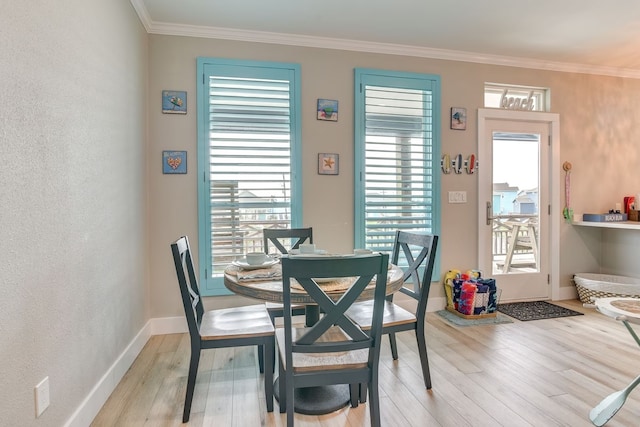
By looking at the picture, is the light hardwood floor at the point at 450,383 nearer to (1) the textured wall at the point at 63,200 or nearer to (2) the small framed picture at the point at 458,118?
(1) the textured wall at the point at 63,200

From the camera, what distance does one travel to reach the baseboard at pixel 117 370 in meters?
1.74

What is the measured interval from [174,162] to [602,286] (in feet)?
14.4

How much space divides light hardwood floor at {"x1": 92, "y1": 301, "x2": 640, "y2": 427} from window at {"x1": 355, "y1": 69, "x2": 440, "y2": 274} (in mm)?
1072

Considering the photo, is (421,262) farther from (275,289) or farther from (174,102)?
(174,102)

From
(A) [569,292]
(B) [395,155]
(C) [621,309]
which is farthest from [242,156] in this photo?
(A) [569,292]

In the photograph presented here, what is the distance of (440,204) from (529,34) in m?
1.76

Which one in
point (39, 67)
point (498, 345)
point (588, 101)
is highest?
point (588, 101)

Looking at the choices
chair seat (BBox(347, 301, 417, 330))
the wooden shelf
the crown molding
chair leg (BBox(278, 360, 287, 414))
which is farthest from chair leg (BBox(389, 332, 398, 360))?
the wooden shelf

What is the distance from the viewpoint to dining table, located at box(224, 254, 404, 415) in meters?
1.65

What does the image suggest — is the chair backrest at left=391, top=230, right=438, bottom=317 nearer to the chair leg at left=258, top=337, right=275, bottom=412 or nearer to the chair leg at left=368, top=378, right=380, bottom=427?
the chair leg at left=368, top=378, right=380, bottom=427

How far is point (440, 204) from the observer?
365 cm

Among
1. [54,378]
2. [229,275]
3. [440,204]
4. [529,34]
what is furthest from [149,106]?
[529,34]

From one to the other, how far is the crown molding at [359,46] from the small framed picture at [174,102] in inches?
20.2

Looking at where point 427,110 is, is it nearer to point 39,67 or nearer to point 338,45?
point 338,45
